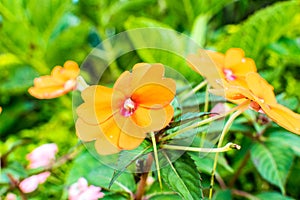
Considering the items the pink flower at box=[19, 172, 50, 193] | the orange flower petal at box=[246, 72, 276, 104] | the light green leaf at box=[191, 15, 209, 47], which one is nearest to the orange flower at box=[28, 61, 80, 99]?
the pink flower at box=[19, 172, 50, 193]

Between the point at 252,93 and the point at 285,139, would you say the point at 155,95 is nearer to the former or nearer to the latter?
the point at 252,93

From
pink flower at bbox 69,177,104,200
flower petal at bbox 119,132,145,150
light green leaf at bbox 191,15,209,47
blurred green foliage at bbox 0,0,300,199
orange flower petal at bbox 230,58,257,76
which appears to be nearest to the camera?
flower petal at bbox 119,132,145,150

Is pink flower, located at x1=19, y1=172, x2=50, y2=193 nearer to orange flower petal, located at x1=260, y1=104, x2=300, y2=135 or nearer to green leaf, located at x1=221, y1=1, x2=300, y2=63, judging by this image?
orange flower petal, located at x1=260, y1=104, x2=300, y2=135

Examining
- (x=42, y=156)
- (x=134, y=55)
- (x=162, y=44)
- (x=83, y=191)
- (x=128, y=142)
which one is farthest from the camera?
(x=134, y=55)

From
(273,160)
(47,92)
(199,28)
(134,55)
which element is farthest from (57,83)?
(199,28)

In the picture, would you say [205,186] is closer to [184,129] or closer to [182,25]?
[184,129]

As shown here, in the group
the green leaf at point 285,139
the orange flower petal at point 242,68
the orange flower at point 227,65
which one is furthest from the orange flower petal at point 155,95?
the green leaf at point 285,139
